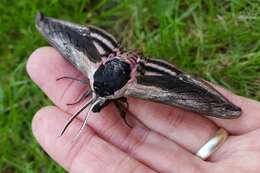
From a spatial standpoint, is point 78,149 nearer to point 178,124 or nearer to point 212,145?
point 178,124

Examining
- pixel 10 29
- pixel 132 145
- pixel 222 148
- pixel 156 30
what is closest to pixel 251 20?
pixel 156 30

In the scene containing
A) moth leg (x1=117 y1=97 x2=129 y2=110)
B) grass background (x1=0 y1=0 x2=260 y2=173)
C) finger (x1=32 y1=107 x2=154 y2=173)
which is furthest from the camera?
grass background (x1=0 y1=0 x2=260 y2=173)

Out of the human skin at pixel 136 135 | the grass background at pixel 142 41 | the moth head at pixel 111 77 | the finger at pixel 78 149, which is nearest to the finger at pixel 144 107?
the human skin at pixel 136 135

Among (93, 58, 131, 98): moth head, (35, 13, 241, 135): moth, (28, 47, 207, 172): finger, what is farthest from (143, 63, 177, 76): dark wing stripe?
(28, 47, 207, 172): finger

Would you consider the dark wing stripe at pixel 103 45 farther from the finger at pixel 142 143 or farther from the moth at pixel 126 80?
the finger at pixel 142 143

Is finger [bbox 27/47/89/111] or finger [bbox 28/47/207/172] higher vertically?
finger [bbox 27/47/89/111]

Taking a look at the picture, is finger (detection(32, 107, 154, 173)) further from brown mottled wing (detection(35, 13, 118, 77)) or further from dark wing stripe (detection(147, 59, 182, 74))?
dark wing stripe (detection(147, 59, 182, 74))

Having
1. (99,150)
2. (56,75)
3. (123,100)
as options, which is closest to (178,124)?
(123,100)

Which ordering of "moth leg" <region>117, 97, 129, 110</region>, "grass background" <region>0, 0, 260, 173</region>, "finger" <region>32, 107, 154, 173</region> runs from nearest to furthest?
"finger" <region>32, 107, 154, 173</region>
"moth leg" <region>117, 97, 129, 110</region>
"grass background" <region>0, 0, 260, 173</region>
